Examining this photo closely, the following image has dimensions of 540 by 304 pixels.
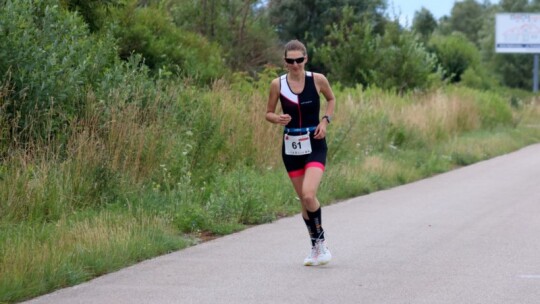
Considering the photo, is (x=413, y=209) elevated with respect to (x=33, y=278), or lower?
lower

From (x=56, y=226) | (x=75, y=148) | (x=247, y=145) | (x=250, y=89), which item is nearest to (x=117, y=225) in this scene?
(x=56, y=226)

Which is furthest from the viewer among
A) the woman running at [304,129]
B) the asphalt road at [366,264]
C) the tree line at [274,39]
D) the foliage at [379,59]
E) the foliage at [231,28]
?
the foliage at [379,59]

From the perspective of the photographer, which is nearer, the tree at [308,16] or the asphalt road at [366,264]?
the asphalt road at [366,264]

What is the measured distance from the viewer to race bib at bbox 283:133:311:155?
941cm

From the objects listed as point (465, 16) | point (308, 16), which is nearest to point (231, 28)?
point (308, 16)

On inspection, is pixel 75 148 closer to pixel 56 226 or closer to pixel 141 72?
pixel 56 226

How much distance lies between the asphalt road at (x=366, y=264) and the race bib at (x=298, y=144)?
1.03m

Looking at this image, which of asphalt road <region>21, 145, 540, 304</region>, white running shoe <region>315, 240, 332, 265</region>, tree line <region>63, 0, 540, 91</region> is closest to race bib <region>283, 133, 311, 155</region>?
white running shoe <region>315, 240, 332, 265</region>

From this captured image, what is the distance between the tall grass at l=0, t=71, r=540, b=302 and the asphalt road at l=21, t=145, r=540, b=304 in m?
0.33

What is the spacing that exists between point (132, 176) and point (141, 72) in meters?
2.48

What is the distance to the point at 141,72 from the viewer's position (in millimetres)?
14539

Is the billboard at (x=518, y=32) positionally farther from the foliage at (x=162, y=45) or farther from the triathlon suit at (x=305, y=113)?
the triathlon suit at (x=305, y=113)

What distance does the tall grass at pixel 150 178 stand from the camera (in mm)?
9375

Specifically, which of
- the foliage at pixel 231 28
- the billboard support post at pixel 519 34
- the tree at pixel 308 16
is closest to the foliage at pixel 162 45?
the foliage at pixel 231 28
